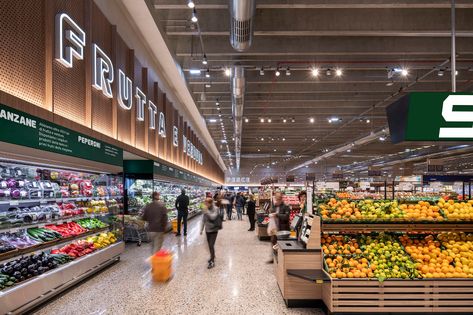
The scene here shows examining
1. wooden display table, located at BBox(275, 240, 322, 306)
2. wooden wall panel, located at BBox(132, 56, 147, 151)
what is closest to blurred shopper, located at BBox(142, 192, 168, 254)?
wooden wall panel, located at BBox(132, 56, 147, 151)

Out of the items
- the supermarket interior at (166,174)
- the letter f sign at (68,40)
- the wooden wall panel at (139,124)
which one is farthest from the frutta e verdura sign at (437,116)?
the wooden wall panel at (139,124)

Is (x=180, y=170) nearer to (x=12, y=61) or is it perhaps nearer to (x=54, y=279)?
(x=54, y=279)

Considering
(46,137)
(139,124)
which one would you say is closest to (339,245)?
(46,137)

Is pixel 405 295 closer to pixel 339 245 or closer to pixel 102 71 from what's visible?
pixel 339 245

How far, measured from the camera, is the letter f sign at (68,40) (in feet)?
16.6

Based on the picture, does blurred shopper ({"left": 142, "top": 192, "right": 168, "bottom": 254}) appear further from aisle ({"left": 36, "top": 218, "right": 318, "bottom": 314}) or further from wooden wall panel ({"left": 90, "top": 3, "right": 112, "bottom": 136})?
wooden wall panel ({"left": 90, "top": 3, "right": 112, "bottom": 136})

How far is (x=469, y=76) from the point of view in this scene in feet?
37.6

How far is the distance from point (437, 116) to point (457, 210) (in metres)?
2.22

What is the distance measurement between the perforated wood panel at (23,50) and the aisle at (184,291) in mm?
2762

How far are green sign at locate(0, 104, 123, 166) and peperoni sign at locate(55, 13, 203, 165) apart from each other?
97 centimetres

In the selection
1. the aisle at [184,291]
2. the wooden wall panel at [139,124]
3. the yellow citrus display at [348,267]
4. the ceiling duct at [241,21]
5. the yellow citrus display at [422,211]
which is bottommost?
the aisle at [184,291]

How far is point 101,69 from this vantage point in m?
6.43

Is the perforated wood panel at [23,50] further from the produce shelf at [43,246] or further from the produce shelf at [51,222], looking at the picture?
the produce shelf at [43,246]

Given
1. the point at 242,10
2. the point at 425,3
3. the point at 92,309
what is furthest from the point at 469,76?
the point at 92,309
